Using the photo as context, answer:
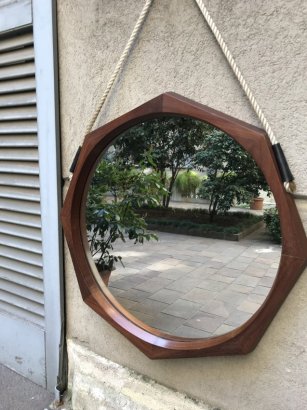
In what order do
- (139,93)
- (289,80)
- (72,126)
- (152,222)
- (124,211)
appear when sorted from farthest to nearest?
(152,222) < (124,211) < (72,126) < (139,93) < (289,80)

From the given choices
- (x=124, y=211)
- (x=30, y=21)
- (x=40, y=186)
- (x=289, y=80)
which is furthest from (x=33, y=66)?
(x=289, y=80)

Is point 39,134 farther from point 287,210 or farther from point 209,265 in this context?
point 209,265

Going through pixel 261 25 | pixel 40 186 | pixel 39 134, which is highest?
pixel 261 25

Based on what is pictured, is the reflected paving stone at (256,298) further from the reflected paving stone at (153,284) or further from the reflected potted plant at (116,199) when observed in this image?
the reflected potted plant at (116,199)

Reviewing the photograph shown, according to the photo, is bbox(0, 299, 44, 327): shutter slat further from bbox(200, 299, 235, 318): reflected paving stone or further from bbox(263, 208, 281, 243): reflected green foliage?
bbox(263, 208, 281, 243): reflected green foliage

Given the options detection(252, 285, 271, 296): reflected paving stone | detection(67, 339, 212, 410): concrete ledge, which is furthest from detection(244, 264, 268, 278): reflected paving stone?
detection(67, 339, 212, 410): concrete ledge

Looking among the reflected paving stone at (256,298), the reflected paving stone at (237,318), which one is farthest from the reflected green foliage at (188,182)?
the reflected paving stone at (237,318)

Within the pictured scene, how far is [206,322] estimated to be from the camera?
292 cm

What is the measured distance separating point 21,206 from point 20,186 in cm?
15

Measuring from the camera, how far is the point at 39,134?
215cm

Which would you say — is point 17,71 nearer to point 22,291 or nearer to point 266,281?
point 22,291

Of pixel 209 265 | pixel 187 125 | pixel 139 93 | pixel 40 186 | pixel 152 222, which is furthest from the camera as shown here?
pixel 152 222

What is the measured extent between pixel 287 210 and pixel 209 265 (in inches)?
113

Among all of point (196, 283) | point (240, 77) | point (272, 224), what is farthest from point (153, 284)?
point (240, 77)
